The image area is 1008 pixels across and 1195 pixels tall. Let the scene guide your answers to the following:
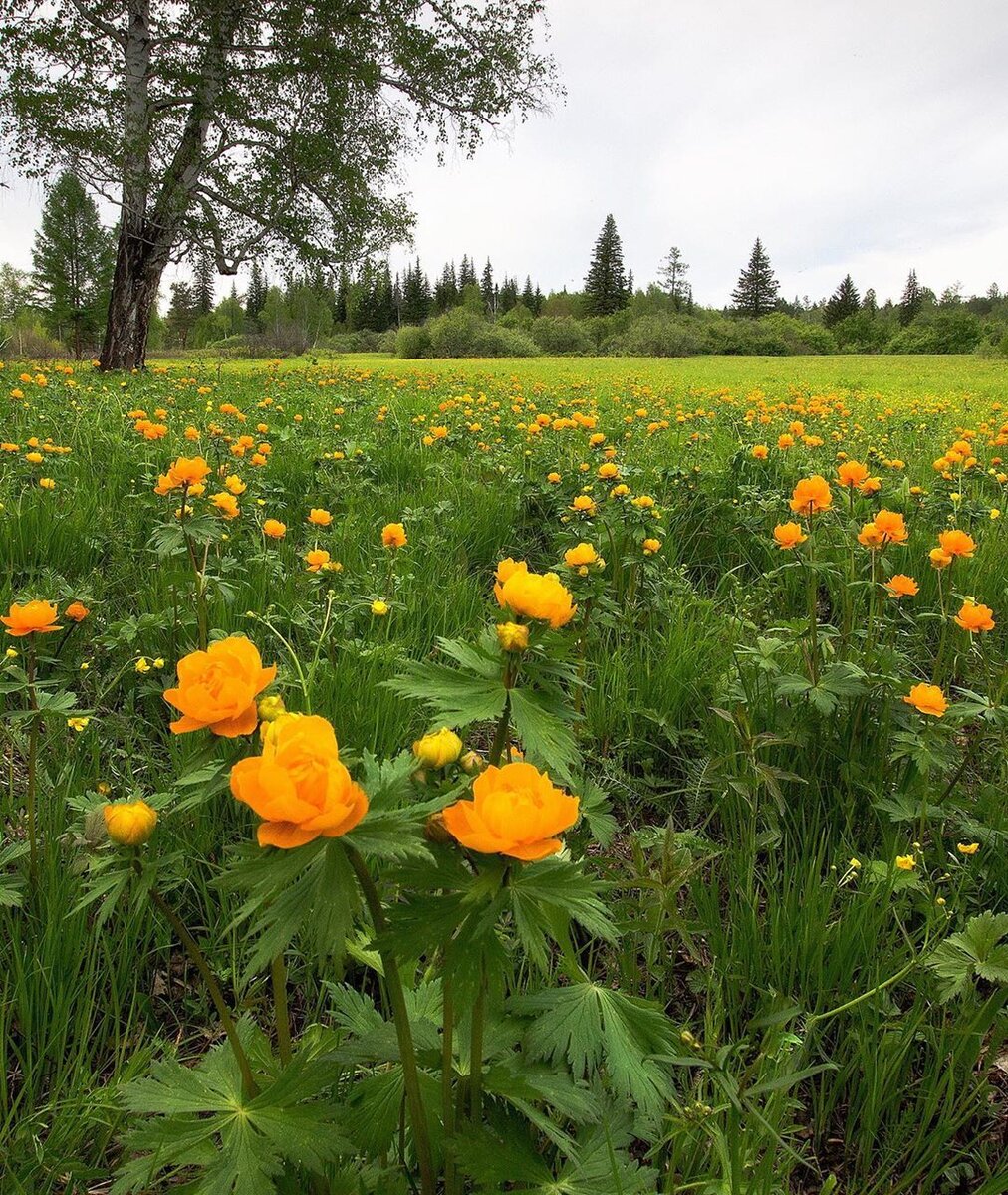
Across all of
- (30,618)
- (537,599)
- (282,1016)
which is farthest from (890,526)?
(30,618)

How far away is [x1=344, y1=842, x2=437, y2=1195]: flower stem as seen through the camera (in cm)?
59

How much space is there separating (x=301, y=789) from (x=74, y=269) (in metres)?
45.4

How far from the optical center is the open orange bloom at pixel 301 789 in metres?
0.50

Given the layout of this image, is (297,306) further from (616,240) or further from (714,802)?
(714,802)

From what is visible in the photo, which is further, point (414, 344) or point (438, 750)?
point (414, 344)

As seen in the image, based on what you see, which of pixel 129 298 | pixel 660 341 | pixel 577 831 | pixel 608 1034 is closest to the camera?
pixel 608 1034

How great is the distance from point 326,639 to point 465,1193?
A: 1.34 metres

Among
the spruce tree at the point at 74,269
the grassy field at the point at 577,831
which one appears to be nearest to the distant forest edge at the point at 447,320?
the spruce tree at the point at 74,269

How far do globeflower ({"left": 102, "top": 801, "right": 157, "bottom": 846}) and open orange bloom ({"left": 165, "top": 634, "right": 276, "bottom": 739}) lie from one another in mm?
119

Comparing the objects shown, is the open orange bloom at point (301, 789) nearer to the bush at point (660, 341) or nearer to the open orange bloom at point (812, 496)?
the open orange bloom at point (812, 496)

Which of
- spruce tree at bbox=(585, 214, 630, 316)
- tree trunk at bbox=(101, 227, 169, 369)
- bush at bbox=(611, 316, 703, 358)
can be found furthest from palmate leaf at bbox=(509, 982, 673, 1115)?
spruce tree at bbox=(585, 214, 630, 316)

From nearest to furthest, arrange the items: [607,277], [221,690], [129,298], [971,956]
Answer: [221,690]
[971,956]
[129,298]
[607,277]

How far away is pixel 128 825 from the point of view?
2.25 ft

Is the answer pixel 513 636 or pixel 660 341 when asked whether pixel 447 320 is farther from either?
pixel 513 636
